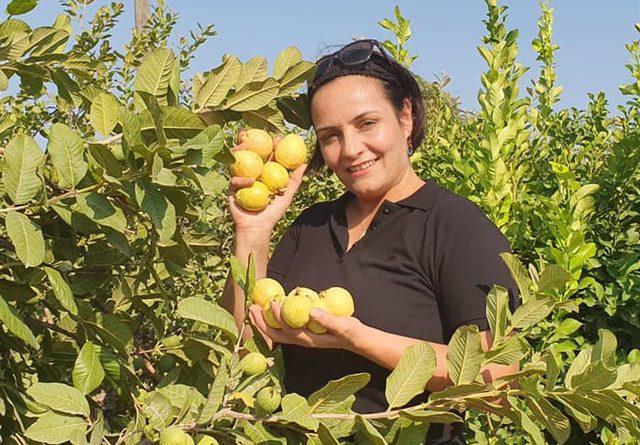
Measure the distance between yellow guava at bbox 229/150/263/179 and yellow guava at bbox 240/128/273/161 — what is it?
0.01 metres

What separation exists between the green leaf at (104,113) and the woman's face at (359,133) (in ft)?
2.18

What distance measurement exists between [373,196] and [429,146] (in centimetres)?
299

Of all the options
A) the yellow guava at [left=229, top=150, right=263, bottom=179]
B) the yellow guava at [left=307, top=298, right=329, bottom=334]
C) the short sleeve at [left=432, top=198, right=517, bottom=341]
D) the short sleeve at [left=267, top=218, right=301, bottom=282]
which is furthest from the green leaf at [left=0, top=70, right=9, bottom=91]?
the short sleeve at [left=432, top=198, right=517, bottom=341]

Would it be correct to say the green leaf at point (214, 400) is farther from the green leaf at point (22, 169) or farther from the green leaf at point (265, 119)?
the green leaf at point (265, 119)

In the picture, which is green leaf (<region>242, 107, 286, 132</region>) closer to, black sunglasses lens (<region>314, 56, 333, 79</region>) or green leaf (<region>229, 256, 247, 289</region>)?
black sunglasses lens (<region>314, 56, 333, 79</region>)

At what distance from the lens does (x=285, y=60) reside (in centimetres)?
182

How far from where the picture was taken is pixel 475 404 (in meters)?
1.38

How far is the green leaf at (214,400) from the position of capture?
1348 millimetres

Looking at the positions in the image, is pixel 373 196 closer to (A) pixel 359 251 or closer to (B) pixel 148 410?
(A) pixel 359 251

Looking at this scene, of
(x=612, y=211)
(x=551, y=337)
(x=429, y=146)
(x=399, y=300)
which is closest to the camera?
(x=399, y=300)

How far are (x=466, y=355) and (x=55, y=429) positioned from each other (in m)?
0.70

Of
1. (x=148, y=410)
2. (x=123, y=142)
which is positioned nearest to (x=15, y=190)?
(x=123, y=142)

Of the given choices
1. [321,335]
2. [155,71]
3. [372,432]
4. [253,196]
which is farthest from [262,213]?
[372,432]

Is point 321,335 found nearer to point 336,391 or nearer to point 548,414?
point 336,391
